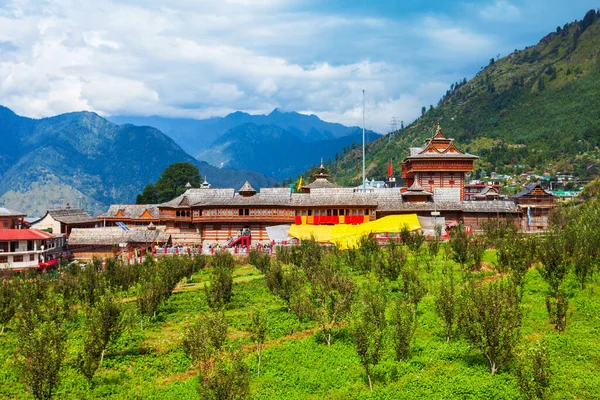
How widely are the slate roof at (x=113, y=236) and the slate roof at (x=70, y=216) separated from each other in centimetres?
827

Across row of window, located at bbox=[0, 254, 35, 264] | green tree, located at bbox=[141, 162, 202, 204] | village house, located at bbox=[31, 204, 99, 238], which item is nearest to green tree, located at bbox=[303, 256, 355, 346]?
row of window, located at bbox=[0, 254, 35, 264]

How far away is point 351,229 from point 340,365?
32.2 m

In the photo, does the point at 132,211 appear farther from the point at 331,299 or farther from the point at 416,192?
the point at 331,299

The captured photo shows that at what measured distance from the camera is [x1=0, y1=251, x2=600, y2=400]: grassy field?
21.0 m

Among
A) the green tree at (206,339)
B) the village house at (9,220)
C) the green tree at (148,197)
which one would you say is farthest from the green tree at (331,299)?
the green tree at (148,197)

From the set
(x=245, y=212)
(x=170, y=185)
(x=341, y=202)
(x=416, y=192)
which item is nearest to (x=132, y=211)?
(x=245, y=212)

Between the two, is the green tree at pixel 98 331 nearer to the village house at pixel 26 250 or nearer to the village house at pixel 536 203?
the village house at pixel 26 250

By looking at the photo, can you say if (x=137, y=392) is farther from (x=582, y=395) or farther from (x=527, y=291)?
(x=527, y=291)

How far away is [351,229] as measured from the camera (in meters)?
56.2

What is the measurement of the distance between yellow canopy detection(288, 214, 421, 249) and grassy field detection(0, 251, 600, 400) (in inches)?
863

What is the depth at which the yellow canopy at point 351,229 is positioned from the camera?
5450 centimetres

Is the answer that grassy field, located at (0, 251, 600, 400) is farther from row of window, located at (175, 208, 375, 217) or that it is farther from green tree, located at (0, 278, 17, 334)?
row of window, located at (175, 208, 375, 217)

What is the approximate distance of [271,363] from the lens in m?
25.2

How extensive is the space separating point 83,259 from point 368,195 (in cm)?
3798
